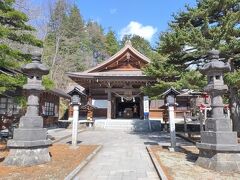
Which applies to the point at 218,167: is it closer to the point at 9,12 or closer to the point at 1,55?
the point at 1,55

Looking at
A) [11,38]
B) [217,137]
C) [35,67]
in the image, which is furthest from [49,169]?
[11,38]

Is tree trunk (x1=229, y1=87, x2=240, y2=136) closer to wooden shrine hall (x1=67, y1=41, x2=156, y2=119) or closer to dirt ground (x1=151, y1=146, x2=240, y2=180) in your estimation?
dirt ground (x1=151, y1=146, x2=240, y2=180)

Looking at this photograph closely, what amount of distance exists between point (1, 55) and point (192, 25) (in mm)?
9523

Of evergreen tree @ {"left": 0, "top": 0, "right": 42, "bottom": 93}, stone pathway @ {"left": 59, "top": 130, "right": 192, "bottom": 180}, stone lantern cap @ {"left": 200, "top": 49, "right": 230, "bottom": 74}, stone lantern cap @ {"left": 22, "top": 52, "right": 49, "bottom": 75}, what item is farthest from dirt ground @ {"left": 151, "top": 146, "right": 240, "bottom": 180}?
evergreen tree @ {"left": 0, "top": 0, "right": 42, "bottom": 93}

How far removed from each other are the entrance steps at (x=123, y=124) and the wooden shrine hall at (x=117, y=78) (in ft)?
2.87

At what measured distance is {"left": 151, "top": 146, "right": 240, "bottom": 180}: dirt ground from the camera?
7.19 meters

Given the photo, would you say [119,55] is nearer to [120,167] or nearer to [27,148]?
[27,148]

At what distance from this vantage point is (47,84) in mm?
11680

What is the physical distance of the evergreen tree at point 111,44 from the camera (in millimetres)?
62969

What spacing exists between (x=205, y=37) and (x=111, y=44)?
52890 mm

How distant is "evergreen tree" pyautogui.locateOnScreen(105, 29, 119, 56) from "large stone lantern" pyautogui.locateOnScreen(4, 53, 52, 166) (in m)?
53.2

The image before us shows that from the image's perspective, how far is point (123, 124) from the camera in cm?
2383

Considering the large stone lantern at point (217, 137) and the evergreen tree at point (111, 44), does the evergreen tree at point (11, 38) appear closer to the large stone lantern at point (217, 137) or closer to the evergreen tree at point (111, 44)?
the large stone lantern at point (217, 137)

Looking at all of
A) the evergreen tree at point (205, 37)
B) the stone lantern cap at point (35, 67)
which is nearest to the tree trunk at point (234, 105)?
the evergreen tree at point (205, 37)
